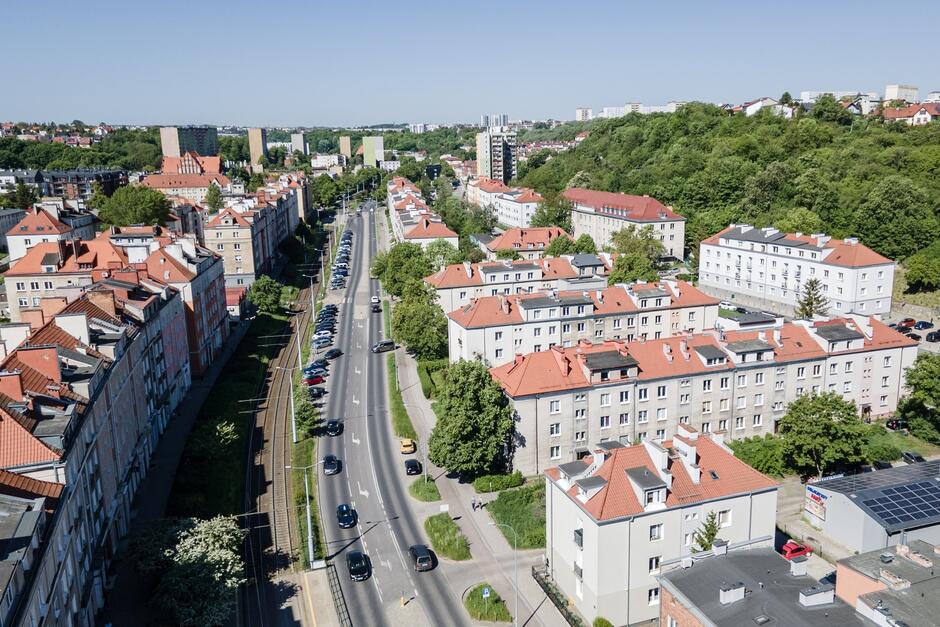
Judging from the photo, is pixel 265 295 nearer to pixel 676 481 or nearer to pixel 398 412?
pixel 398 412

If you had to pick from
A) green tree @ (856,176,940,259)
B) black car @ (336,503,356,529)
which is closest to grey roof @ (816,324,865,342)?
black car @ (336,503,356,529)

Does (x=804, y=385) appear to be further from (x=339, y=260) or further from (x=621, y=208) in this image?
(x=339, y=260)

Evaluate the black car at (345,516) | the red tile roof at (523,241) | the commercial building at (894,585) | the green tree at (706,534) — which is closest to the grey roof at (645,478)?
the green tree at (706,534)

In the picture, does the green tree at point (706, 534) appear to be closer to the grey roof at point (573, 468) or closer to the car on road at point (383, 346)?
the grey roof at point (573, 468)

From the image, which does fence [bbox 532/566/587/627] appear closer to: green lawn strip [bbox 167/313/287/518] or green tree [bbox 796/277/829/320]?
green lawn strip [bbox 167/313/287/518]

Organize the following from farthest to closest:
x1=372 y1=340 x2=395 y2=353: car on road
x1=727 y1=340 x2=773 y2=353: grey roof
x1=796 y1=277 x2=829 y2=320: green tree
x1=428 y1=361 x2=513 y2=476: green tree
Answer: x1=796 y1=277 x2=829 y2=320: green tree, x1=372 y1=340 x2=395 y2=353: car on road, x1=727 y1=340 x2=773 y2=353: grey roof, x1=428 y1=361 x2=513 y2=476: green tree
